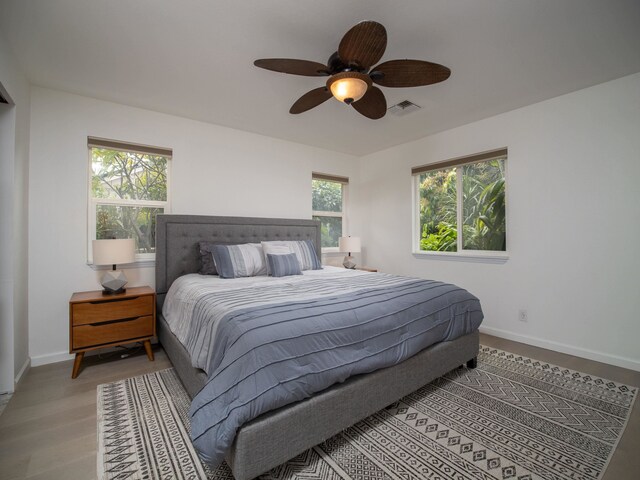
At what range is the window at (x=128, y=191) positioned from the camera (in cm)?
301

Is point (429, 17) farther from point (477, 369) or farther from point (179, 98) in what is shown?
point (477, 369)

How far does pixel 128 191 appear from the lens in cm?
318

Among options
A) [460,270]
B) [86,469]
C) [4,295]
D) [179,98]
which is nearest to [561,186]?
[460,270]

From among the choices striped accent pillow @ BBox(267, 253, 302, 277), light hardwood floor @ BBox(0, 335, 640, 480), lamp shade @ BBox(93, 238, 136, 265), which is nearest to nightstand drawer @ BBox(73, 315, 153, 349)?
light hardwood floor @ BBox(0, 335, 640, 480)

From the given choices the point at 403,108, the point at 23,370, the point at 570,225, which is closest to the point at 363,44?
the point at 403,108

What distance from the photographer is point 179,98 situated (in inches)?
114

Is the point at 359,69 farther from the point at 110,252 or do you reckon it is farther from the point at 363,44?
the point at 110,252

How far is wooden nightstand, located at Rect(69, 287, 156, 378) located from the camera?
7.90 feet

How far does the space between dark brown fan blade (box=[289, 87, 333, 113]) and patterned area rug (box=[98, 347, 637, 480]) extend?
222 cm

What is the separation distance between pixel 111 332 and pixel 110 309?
0.20m

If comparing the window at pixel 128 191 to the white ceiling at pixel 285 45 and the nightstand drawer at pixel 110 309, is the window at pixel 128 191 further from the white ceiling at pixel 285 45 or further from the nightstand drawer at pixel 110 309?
the nightstand drawer at pixel 110 309

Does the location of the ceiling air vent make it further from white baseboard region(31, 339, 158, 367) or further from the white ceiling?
white baseboard region(31, 339, 158, 367)

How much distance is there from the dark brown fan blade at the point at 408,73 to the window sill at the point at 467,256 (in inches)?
90.4

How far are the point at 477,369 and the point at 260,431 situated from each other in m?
2.07
